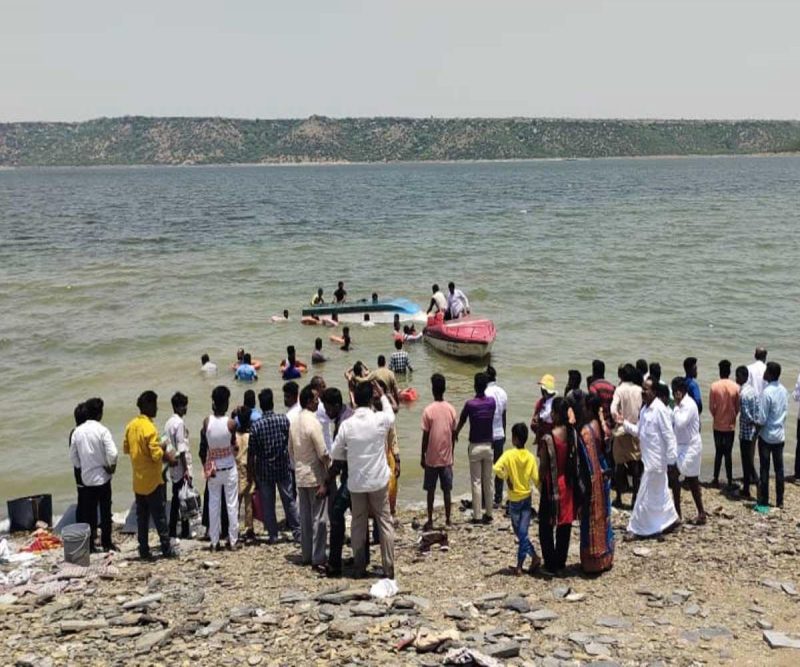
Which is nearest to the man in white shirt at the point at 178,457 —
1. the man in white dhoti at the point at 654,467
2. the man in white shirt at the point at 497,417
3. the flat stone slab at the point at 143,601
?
the flat stone slab at the point at 143,601

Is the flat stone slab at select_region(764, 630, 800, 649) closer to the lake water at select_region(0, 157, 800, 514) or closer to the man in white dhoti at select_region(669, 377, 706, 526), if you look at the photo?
the man in white dhoti at select_region(669, 377, 706, 526)

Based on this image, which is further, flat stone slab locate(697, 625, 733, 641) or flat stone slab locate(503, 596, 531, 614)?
flat stone slab locate(503, 596, 531, 614)

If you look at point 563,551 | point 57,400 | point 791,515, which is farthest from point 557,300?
point 563,551

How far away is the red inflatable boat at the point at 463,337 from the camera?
2219 centimetres

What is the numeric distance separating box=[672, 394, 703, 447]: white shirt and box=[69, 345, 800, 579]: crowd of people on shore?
17 mm

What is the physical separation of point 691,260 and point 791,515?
32737mm

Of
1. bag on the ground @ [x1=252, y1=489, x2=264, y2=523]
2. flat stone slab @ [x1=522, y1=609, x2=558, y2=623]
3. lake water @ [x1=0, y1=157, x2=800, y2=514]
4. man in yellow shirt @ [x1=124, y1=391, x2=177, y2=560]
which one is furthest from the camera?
lake water @ [x1=0, y1=157, x2=800, y2=514]

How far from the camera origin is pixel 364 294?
3400cm

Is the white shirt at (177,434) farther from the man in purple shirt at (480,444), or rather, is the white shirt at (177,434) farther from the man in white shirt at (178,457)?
the man in purple shirt at (480,444)

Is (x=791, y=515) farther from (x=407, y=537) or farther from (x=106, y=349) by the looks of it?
(x=106, y=349)

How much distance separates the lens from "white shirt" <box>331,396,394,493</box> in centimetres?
803

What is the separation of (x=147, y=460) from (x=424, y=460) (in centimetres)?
316

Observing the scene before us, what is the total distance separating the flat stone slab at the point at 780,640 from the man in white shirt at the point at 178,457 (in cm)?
613

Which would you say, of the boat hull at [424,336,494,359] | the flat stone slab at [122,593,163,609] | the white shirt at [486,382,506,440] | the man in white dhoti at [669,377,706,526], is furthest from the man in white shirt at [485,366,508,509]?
the boat hull at [424,336,494,359]
